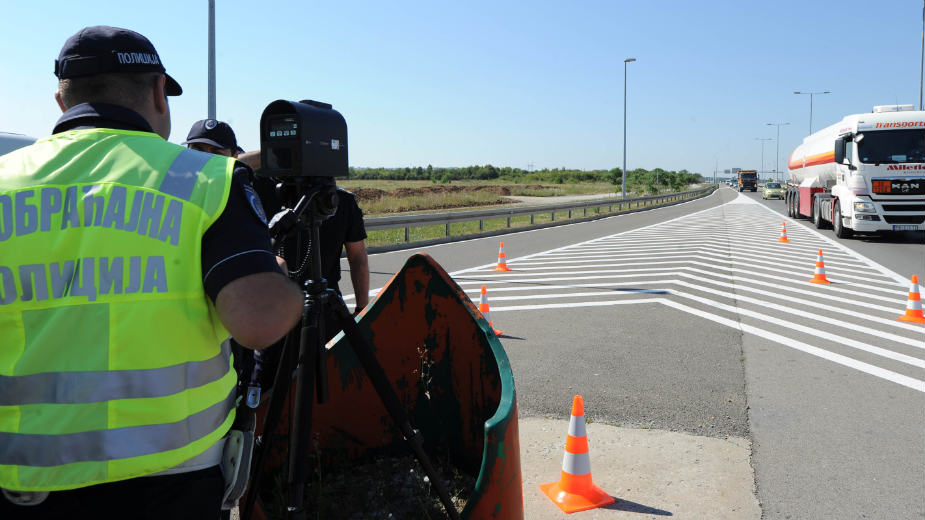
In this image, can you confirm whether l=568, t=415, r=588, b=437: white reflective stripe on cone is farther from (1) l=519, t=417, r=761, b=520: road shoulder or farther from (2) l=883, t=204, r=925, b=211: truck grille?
(2) l=883, t=204, r=925, b=211: truck grille

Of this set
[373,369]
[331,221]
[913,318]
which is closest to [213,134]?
[331,221]

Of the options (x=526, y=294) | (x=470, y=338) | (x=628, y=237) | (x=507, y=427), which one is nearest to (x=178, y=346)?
(x=507, y=427)

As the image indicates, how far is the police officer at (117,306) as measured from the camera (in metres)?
1.47

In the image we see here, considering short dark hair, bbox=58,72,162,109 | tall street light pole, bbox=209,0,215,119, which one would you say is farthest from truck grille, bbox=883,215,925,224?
short dark hair, bbox=58,72,162,109

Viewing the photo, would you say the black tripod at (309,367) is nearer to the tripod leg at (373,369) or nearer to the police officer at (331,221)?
the tripod leg at (373,369)

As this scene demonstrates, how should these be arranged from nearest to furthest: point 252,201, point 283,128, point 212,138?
point 252,201
point 283,128
point 212,138

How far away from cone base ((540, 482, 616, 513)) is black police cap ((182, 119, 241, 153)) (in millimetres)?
2571

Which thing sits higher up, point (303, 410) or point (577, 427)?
point (303, 410)

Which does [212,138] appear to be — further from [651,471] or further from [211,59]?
[211,59]

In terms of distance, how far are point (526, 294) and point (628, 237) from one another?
11239 millimetres

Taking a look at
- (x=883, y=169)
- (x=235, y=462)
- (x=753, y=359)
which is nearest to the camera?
(x=235, y=462)

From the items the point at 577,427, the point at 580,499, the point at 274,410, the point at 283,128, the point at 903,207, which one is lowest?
the point at 580,499

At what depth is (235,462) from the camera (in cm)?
175

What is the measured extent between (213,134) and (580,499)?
109 inches
